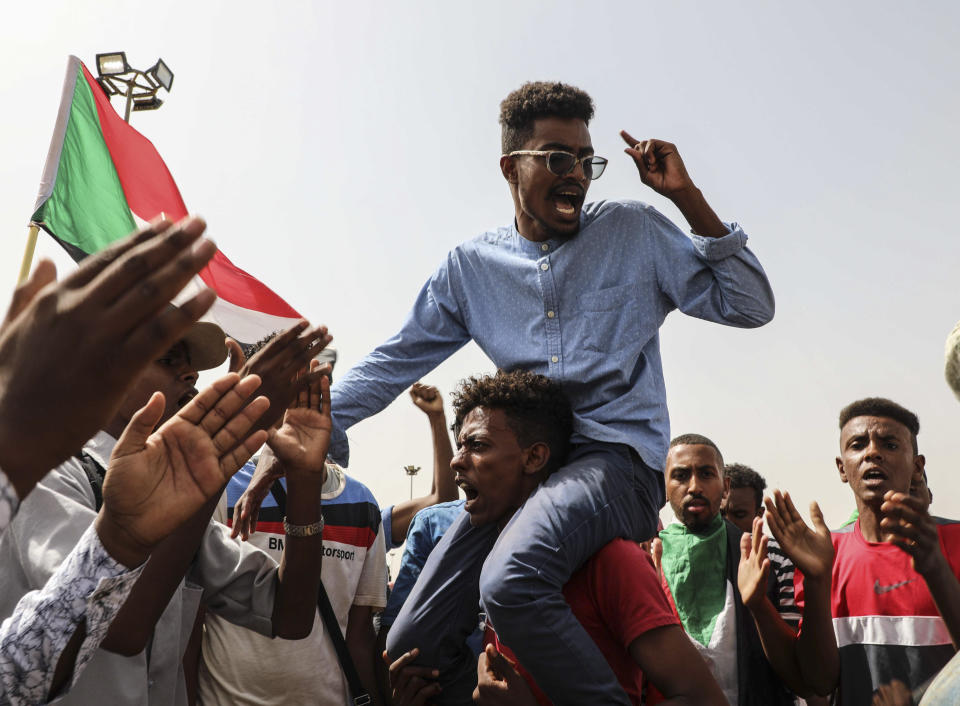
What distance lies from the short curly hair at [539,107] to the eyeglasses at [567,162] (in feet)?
0.39

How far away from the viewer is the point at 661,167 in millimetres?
3285

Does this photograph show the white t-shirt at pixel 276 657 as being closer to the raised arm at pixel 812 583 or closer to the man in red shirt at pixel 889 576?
the raised arm at pixel 812 583

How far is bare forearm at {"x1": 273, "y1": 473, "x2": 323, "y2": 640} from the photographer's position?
10.1 feet

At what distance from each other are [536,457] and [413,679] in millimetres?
953

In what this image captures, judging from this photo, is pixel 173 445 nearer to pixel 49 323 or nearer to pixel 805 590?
pixel 49 323

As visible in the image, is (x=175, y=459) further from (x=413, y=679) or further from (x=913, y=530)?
(x=913, y=530)

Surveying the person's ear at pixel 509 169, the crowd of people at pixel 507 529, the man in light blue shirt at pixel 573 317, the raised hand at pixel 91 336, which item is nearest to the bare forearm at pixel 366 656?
the crowd of people at pixel 507 529

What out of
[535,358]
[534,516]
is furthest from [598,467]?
[535,358]

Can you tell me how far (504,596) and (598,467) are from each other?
0.60 metres

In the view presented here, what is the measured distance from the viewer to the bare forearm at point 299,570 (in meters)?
3.07

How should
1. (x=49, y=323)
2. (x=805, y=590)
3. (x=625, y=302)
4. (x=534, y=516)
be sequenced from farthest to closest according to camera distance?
(x=805, y=590)
(x=625, y=302)
(x=534, y=516)
(x=49, y=323)

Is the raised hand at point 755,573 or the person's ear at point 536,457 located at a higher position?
the person's ear at point 536,457

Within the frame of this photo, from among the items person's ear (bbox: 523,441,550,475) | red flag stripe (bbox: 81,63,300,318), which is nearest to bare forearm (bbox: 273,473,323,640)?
person's ear (bbox: 523,441,550,475)

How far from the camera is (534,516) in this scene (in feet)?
9.73
